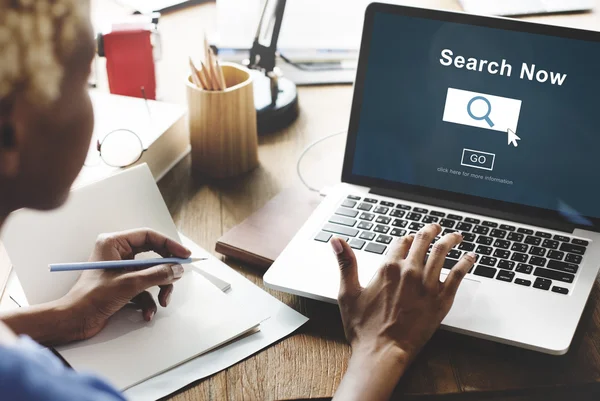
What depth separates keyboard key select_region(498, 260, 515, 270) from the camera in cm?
94

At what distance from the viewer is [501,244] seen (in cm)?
98

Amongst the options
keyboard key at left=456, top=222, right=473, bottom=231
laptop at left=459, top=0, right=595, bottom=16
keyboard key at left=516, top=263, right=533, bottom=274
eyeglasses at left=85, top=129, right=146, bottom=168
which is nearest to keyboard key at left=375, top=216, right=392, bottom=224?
keyboard key at left=456, top=222, right=473, bottom=231

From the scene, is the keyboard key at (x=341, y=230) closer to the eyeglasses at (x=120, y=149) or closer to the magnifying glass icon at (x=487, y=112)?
the magnifying glass icon at (x=487, y=112)

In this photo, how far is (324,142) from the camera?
134 centimetres

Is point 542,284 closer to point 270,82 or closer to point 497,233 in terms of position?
point 497,233

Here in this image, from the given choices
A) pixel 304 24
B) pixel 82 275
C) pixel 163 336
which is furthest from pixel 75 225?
pixel 304 24

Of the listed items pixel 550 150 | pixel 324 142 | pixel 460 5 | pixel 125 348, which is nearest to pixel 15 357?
Answer: pixel 125 348

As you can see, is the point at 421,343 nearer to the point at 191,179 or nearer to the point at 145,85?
the point at 191,179

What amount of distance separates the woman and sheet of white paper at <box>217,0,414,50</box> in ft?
2.48

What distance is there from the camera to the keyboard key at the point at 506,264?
935 millimetres

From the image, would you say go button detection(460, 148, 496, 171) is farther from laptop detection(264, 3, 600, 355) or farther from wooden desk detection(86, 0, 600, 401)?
wooden desk detection(86, 0, 600, 401)

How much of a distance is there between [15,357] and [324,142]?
0.97 meters

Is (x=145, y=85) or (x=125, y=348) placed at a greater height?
(x=145, y=85)

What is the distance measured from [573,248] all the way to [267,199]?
504 millimetres
